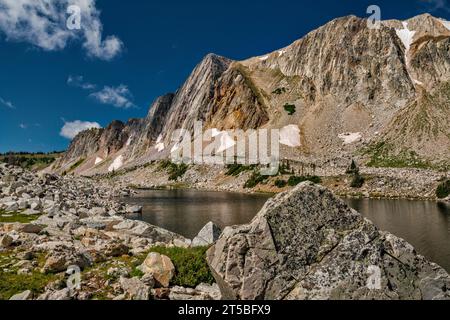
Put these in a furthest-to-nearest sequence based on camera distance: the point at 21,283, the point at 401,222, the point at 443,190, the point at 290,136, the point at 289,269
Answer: the point at 290,136
the point at 443,190
the point at 401,222
the point at 21,283
the point at 289,269

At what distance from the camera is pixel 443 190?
85.6 meters

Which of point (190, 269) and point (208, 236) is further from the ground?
point (190, 269)

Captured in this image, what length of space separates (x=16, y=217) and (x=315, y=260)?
33.1 m

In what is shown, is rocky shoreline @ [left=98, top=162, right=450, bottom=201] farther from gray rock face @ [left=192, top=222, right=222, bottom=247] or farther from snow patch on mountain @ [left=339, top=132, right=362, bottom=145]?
gray rock face @ [left=192, top=222, right=222, bottom=247]

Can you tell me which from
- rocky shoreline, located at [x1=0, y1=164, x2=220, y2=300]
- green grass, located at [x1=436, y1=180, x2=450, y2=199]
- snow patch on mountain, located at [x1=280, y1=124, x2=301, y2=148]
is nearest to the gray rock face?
rocky shoreline, located at [x1=0, y1=164, x2=220, y2=300]

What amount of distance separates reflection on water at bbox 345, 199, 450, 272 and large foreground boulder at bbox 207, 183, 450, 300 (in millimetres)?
19035

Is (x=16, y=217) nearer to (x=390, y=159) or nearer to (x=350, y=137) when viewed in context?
(x=390, y=159)

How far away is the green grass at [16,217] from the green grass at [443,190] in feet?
267

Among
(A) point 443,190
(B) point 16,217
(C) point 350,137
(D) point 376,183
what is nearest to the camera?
(B) point 16,217

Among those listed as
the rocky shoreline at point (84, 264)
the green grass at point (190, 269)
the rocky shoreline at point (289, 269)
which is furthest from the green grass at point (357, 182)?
the rocky shoreline at point (289, 269)

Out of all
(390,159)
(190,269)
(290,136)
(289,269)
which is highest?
(290,136)

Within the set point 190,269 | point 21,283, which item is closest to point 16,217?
point 21,283

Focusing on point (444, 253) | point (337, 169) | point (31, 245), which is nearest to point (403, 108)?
point (337, 169)
